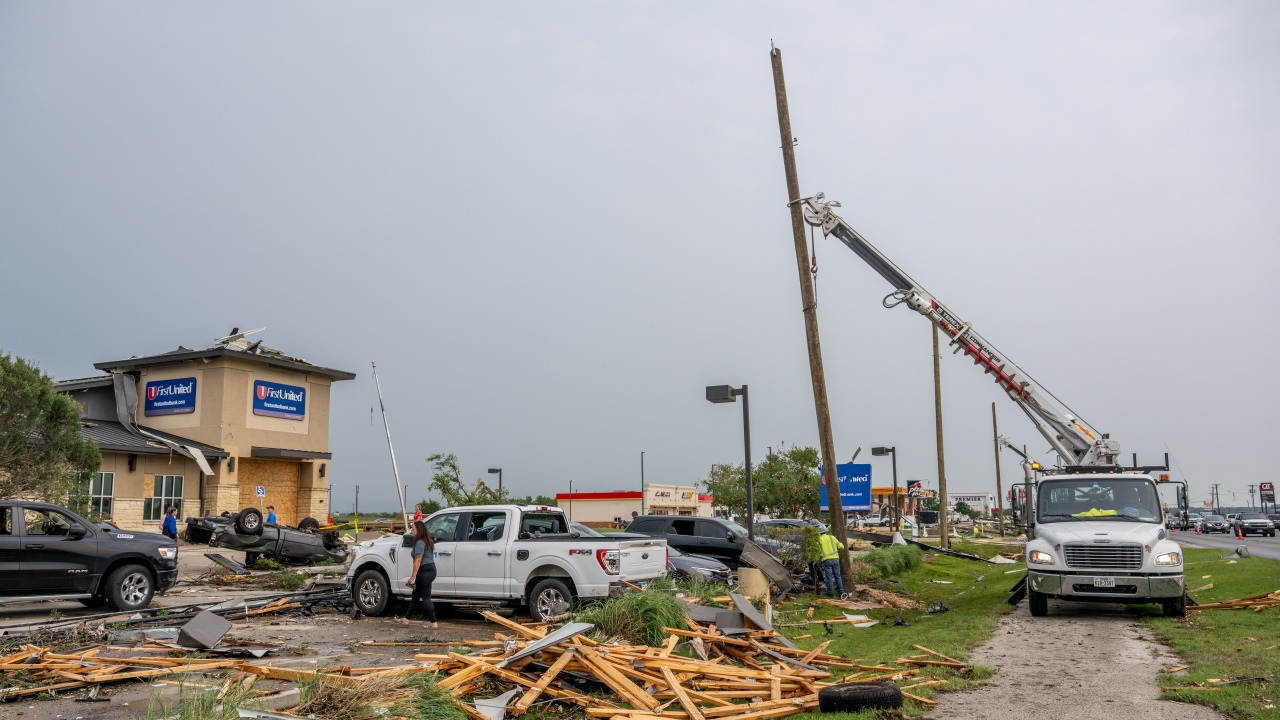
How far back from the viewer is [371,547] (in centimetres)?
1480

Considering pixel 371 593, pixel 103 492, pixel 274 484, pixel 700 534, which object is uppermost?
pixel 274 484

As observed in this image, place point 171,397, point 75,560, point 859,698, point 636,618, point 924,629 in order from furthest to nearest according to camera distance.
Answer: point 171,397
point 75,560
point 924,629
point 636,618
point 859,698

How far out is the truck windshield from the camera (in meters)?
15.2

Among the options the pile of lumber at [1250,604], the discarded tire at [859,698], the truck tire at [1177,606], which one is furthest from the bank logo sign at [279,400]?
the discarded tire at [859,698]

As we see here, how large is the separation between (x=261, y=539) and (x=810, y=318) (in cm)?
1576

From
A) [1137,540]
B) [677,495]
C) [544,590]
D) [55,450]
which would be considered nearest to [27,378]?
[55,450]

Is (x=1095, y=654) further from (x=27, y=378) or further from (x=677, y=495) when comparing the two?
(x=677, y=495)

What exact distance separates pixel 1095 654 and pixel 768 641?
393 cm

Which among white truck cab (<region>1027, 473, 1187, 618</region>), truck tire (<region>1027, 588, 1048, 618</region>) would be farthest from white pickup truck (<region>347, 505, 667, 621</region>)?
white truck cab (<region>1027, 473, 1187, 618</region>)

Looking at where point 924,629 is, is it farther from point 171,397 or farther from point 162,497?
point 171,397

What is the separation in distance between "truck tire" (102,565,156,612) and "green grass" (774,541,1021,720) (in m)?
10.3

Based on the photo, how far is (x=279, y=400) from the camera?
39.4 meters

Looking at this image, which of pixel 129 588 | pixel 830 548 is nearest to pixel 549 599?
pixel 830 548

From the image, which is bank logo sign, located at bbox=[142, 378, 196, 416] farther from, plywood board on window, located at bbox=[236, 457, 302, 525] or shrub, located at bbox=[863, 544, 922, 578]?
shrub, located at bbox=[863, 544, 922, 578]
